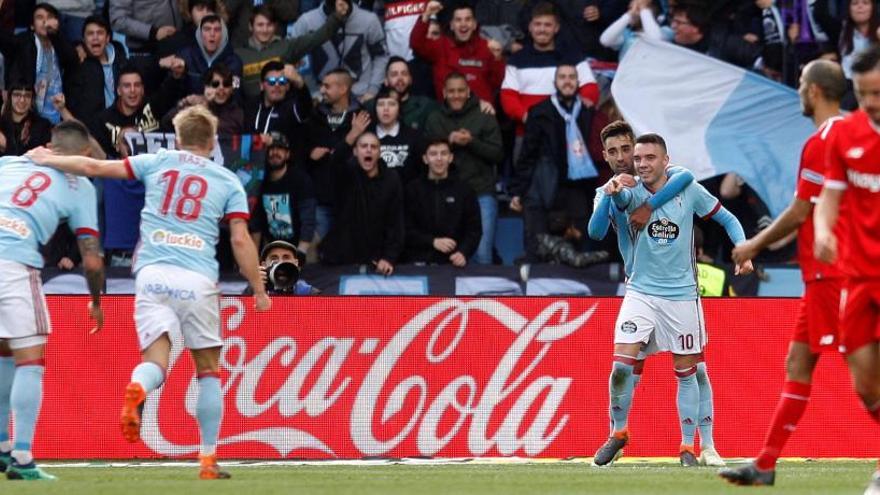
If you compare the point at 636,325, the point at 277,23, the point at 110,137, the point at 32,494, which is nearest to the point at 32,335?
the point at 32,494

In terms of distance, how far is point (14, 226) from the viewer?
11.3 m

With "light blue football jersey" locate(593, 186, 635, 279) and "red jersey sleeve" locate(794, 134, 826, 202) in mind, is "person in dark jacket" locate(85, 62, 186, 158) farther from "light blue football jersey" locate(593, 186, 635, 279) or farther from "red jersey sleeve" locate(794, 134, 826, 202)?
"red jersey sleeve" locate(794, 134, 826, 202)

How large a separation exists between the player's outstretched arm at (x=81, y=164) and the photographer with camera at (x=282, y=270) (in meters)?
3.97

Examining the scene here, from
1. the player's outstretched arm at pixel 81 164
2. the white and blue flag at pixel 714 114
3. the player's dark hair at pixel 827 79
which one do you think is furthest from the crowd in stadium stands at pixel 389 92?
the player's dark hair at pixel 827 79

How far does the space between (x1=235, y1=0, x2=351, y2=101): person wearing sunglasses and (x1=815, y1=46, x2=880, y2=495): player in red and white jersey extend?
10.3m

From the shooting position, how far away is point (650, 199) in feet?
41.3

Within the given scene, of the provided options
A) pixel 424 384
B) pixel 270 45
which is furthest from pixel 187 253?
pixel 270 45

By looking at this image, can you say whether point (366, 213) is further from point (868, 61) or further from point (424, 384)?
point (868, 61)

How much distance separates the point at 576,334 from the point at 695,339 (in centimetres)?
224

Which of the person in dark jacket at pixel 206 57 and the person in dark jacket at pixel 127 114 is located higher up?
the person in dark jacket at pixel 206 57

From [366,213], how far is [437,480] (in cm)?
668

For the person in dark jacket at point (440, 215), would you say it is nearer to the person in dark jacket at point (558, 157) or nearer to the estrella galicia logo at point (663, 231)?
the person in dark jacket at point (558, 157)

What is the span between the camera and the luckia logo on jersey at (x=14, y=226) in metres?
11.3

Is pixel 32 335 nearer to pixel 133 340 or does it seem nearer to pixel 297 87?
pixel 133 340
